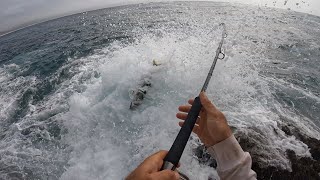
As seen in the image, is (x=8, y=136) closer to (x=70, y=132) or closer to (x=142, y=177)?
(x=70, y=132)

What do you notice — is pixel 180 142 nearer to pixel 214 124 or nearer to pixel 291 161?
pixel 214 124

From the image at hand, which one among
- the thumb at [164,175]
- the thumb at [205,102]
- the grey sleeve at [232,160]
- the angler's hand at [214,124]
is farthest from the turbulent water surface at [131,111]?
the thumb at [164,175]

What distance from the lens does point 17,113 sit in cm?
1212

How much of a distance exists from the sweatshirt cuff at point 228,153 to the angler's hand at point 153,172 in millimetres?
1046

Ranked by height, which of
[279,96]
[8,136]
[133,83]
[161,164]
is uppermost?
[161,164]

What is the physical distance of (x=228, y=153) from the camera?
2838mm

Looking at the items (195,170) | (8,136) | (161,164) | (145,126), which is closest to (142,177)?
(161,164)

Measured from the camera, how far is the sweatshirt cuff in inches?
111

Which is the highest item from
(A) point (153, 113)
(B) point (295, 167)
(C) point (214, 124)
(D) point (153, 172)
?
(D) point (153, 172)

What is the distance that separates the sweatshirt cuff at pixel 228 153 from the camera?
2.82 metres

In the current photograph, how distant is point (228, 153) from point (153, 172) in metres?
1.28

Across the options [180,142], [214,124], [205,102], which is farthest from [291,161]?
[180,142]

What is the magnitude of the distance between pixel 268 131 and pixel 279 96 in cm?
449

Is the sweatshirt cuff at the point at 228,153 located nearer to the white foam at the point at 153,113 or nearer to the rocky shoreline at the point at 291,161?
the white foam at the point at 153,113
